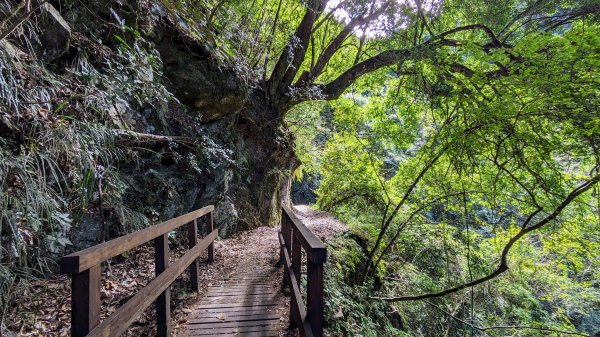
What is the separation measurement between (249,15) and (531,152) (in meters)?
6.79

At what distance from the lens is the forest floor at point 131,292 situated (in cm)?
288

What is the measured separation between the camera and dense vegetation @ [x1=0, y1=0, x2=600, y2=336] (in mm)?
3439

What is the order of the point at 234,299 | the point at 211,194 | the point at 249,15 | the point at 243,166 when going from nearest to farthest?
the point at 234,299 < the point at 211,194 < the point at 249,15 < the point at 243,166

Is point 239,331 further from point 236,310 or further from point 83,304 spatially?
point 83,304

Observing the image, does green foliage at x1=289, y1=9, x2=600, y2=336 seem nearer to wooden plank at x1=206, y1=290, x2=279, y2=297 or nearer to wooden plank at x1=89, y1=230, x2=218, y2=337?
wooden plank at x1=206, y1=290, x2=279, y2=297

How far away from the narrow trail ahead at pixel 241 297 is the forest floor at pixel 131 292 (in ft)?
0.05

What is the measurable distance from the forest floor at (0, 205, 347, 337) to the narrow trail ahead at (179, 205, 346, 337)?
2 cm

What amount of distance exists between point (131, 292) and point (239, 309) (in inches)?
53.2

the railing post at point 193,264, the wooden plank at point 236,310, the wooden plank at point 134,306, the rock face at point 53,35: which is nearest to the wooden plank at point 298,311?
the wooden plank at point 236,310

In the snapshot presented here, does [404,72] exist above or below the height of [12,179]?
above

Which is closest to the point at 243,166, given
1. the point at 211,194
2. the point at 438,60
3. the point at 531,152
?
the point at 211,194

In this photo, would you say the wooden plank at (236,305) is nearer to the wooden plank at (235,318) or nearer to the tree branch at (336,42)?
the wooden plank at (235,318)

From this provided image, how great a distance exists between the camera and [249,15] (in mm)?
7625

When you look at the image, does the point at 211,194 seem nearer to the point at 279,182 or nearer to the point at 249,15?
the point at 279,182
